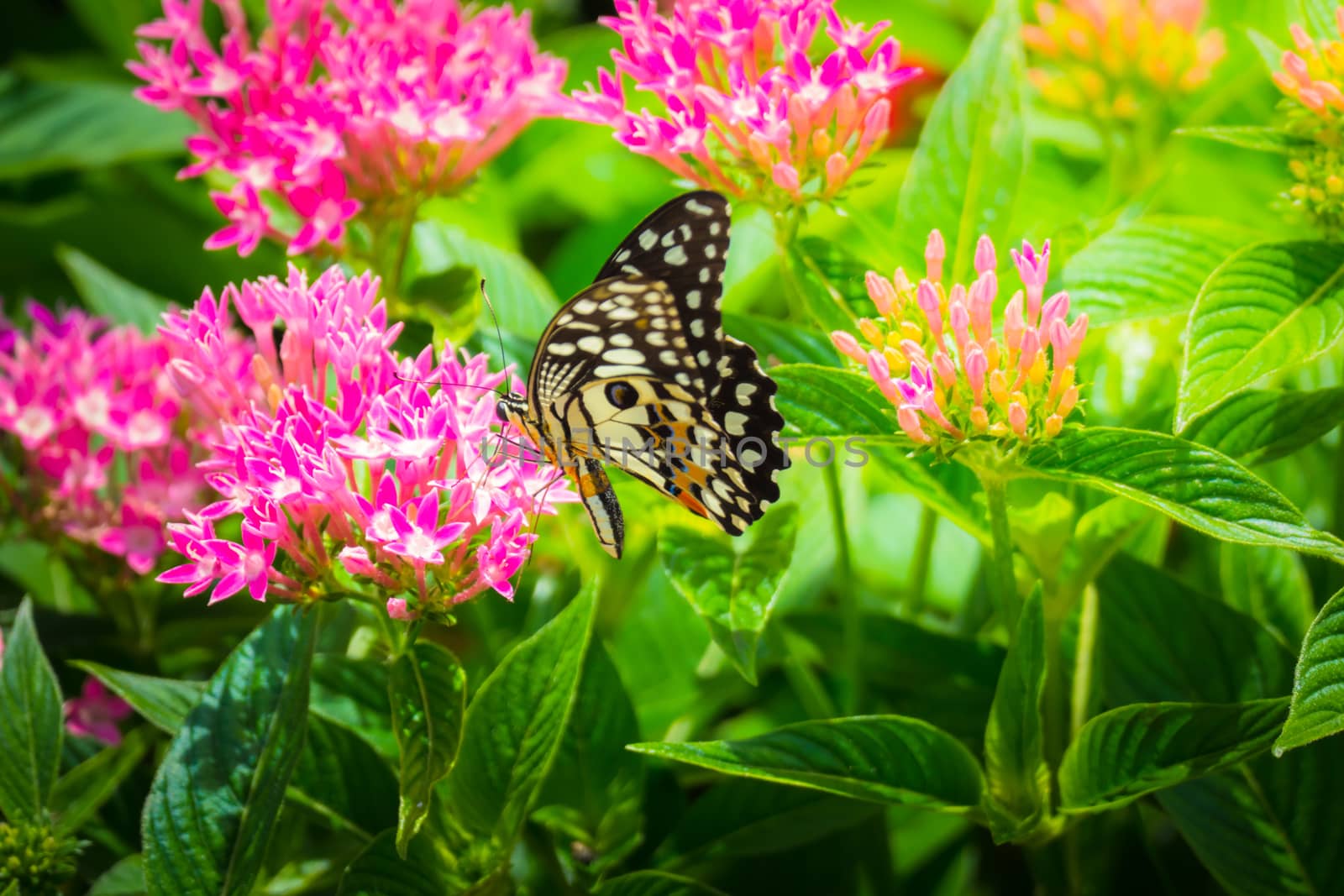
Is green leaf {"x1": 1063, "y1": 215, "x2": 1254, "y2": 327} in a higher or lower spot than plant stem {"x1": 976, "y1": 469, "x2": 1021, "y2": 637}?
higher

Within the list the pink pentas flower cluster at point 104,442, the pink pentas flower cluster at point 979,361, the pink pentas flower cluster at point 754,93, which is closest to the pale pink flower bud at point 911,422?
the pink pentas flower cluster at point 979,361

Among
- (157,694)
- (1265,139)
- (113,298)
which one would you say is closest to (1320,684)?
(1265,139)

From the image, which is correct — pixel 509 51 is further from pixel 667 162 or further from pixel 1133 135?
pixel 1133 135

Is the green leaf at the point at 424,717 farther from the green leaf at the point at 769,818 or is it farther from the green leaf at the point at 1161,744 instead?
the green leaf at the point at 1161,744

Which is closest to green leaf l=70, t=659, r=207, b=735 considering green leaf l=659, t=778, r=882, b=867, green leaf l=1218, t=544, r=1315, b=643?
green leaf l=659, t=778, r=882, b=867

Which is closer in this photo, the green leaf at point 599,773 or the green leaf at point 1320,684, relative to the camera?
the green leaf at point 1320,684

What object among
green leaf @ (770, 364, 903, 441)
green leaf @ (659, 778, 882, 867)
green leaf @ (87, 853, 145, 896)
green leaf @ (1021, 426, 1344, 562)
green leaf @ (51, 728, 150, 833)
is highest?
green leaf @ (1021, 426, 1344, 562)

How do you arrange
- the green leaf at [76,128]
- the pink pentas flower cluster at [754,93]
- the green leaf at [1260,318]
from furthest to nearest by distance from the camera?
the green leaf at [76,128] < the pink pentas flower cluster at [754,93] < the green leaf at [1260,318]

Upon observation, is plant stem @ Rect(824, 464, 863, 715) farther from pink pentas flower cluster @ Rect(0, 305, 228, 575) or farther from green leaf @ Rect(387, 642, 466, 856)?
pink pentas flower cluster @ Rect(0, 305, 228, 575)
